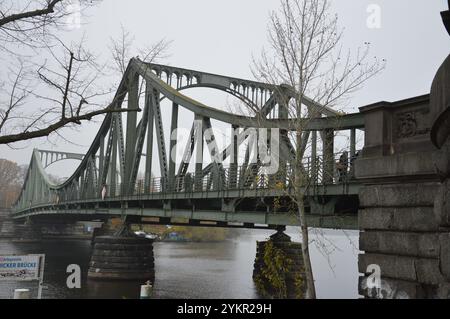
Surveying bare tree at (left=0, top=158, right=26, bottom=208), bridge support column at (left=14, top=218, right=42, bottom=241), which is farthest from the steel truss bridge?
bare tree at (left=0, top=158, right=26, bottom=208)

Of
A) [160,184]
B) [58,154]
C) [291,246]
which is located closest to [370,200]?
[160,184]

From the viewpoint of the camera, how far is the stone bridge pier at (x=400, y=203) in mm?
8180

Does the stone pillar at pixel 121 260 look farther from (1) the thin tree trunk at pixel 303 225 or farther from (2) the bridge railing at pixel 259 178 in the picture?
(1) the thin tree trunk at pixel 303 225

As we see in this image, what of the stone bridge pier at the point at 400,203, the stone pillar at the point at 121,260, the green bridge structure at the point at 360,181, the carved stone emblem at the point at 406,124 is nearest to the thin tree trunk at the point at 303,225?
the green bridge structure at the point at 360,181

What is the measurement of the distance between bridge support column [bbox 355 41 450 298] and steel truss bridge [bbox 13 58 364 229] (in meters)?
3.34

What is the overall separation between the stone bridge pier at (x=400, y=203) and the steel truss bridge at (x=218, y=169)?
3380mm

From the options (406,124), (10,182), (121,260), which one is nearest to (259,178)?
(406,124)

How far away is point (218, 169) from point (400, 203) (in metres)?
13.8

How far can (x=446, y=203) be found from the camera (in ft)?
20.4

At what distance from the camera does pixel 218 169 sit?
872 inches

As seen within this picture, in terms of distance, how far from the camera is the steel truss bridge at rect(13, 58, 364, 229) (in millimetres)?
14203

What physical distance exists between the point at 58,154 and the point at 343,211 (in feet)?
453

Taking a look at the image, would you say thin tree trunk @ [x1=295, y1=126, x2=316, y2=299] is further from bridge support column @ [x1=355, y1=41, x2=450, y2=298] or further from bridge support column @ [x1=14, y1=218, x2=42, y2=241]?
bridge support column @ [x1=14, y1=218, x2=42, y2=241]
